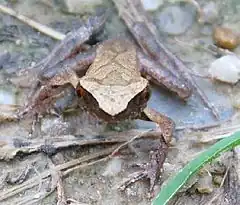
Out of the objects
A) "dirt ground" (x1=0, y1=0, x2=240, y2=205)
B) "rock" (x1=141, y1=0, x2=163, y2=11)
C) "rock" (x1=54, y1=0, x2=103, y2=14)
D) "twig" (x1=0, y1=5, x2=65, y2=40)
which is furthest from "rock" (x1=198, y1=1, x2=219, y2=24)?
"twig" (x1=0, y1=5, x2=65, y2=40)

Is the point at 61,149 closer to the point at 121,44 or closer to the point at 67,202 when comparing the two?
the point at 67,202

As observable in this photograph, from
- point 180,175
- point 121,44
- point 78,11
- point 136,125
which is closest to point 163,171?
point 136,125

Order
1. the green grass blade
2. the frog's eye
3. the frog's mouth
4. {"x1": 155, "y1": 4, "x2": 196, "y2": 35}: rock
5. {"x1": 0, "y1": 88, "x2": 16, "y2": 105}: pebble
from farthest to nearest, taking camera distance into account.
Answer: {"x1": 155, "y1": 4, "x2": 196, "y2": 35}: rock < {"x1": 0, "y1": 88, "x2": 16, "y2": 105}: pebble < the frog's eye < the frog's mouth < the green grass blade

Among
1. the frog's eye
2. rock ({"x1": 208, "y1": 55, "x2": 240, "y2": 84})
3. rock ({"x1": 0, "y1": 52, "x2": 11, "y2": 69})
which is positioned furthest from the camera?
rock ({"x1": 0, "y1": 52, "x2": 11, "y2": 69})

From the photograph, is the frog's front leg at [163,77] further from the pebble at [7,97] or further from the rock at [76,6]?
the pebble at [7,97]

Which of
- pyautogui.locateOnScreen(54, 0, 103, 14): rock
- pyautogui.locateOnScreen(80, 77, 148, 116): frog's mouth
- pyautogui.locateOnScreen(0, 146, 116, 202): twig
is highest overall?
pyautogui.locateOnScreen(80, 77, 148, 116): frog's mouth

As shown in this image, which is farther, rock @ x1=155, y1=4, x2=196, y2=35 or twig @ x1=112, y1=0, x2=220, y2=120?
rock @ x1=155, y1=4, x2=196, y2=35

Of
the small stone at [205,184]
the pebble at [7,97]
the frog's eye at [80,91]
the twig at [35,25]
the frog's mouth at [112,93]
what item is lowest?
the pebble at [7,97]

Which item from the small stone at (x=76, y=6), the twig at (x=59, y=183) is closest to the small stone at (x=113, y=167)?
the twig at (x=59, y=183)

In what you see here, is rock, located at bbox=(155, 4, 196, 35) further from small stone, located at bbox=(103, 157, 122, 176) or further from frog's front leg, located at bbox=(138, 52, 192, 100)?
small stone, located at bbox=(103, 157, 122, 176)
